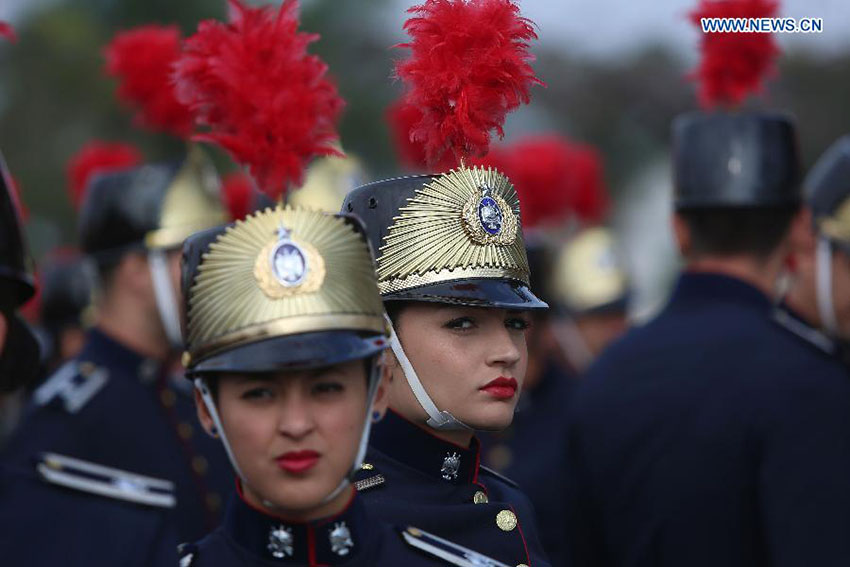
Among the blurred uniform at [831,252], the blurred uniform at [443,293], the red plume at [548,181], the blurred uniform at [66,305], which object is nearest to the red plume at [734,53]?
the blurred uniform at [831,252]

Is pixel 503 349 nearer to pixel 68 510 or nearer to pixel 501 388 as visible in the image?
pixel 501 388

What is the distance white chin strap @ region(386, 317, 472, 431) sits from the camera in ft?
13.3

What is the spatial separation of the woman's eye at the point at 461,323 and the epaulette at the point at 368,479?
1.43ft

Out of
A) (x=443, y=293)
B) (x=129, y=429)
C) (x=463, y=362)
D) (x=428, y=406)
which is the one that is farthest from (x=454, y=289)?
(x=129, y=429)

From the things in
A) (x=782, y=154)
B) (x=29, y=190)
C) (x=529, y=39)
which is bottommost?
(x=29, y=190)

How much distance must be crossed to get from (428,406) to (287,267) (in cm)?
73

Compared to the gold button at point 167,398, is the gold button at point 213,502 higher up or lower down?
lower down

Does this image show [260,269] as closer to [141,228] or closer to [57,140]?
[141,228]

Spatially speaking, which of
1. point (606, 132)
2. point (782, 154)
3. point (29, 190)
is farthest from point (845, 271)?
point (29, 190)

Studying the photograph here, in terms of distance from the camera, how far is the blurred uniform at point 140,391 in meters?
6.45

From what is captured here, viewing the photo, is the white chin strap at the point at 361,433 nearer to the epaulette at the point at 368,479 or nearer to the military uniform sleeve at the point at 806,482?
the epaulette at the point at 368,479

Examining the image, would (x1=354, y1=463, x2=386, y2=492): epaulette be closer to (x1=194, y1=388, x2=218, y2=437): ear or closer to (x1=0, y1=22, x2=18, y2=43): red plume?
(x1=194, y1=388, x2=218, y2=437): ear

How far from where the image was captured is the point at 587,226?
12086 mm

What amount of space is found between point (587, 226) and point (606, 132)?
318 inches
